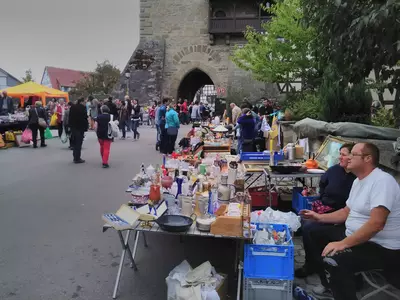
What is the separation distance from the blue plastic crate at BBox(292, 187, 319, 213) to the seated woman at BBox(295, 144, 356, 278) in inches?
22.6

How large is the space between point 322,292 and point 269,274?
0.71 m

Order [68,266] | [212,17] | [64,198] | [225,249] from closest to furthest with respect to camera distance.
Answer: [68,266], [225,249], [64,198], [212,17]

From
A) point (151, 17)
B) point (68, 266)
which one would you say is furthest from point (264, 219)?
point (151, 17)

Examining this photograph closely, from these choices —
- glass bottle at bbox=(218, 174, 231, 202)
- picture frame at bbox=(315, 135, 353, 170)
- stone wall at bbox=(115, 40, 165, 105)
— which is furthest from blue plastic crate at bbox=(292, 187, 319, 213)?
stone wall at bbox=(115, 40, 165, 105)

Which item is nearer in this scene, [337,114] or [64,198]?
[64,198]

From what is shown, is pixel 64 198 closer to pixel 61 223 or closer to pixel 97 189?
pixel 97 189

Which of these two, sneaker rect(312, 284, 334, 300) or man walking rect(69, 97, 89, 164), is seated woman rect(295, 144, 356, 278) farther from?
man walking rect(69, 97, 89, 164)

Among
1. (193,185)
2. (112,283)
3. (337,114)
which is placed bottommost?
(112,283)

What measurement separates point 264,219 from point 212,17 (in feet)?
91.6

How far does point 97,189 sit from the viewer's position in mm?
7641

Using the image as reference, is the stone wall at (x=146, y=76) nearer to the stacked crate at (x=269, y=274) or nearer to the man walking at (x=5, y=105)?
the man walking at (x=5, y=105)

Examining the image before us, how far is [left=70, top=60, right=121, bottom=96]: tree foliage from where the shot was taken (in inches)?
1941

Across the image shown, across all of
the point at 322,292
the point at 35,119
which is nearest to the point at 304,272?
the point at 322,292

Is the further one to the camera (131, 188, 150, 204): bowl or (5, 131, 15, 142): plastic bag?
(5, 131, 15, 142): plastic bag
